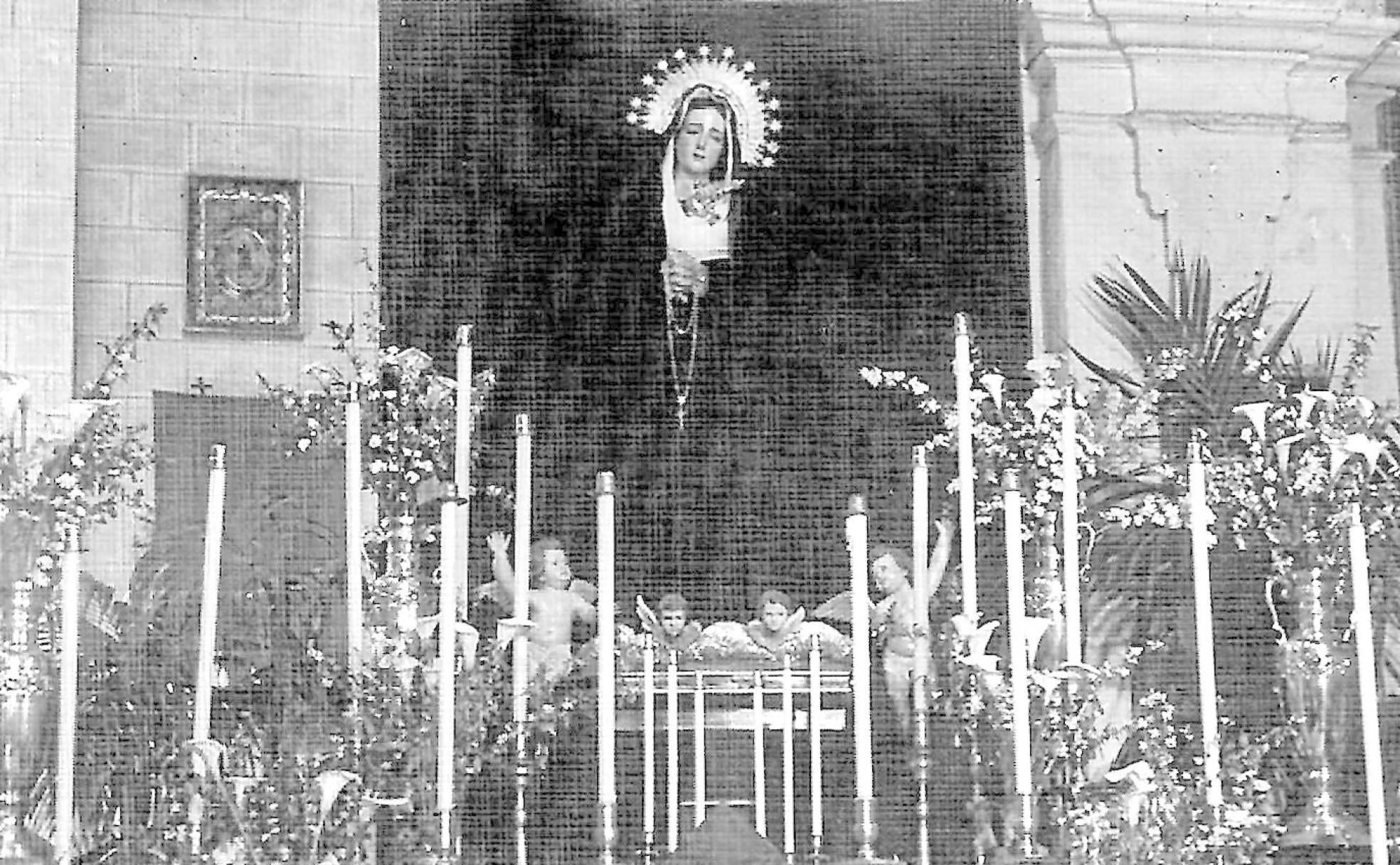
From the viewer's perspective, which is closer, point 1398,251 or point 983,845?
point 983,845

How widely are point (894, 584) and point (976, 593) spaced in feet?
0.35

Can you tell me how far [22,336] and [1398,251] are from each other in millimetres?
1847

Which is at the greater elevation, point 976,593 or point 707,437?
point 707,437

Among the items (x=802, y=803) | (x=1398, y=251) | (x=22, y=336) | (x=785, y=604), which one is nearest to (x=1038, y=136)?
(x=1398, y=251)

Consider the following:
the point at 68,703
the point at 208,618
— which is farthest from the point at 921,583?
the point at 68,703

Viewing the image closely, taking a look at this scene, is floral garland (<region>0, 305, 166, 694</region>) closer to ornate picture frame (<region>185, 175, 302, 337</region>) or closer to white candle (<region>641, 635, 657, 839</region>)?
ornate picture frame (<region>185, 175, 302, 337</region>)

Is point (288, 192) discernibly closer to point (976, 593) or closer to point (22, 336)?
point (22, 336)

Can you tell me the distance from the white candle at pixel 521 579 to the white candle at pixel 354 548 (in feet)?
0.65

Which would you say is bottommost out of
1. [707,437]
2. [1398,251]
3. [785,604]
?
[785,604]

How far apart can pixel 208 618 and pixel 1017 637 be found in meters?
0.99

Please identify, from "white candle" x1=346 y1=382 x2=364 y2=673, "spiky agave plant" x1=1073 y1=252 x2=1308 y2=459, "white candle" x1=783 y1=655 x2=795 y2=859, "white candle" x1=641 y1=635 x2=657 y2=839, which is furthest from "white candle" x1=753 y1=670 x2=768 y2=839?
"spiky agave plant" x1=1073 y1=252 x2=1308 y2=459

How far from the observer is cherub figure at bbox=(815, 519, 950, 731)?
9.82 feet

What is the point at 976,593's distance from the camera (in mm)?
3029

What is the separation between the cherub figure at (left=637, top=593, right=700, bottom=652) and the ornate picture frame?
58 centimetres
